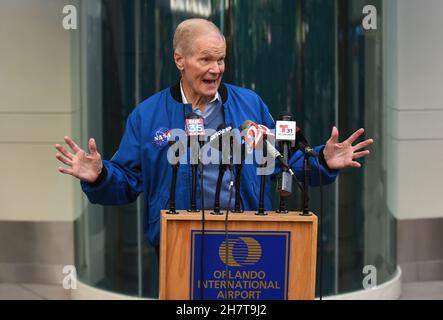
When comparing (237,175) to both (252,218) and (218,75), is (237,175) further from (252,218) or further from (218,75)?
(218,75)

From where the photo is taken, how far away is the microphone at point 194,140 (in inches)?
146

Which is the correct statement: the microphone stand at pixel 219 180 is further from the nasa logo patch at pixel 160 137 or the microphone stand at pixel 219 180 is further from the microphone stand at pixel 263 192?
the nasa logo patch at pixel 160 137

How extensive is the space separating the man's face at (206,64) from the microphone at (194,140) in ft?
1.22

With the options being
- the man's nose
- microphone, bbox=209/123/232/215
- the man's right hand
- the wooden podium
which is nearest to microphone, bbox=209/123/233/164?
microphone, bbox=209/123/232/215

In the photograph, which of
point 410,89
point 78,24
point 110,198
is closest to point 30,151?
point 78,24

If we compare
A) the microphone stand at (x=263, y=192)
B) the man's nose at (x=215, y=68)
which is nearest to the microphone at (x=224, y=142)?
the microphone stand at (x=263, y=192)

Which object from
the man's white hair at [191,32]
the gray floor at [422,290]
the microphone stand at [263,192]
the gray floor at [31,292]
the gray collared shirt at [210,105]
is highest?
the man's white hair at [191,32]

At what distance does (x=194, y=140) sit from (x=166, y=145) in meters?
0.44

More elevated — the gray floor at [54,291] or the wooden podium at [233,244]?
the wooden podium at [233,244]

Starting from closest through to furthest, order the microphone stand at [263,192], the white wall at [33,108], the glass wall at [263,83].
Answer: the microphone stand at [263,192] < the glass wall at [263,83] < the white wall at [33,108]

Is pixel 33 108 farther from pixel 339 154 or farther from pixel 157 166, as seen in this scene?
Answer: pixel 339 154

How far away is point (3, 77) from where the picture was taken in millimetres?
8336

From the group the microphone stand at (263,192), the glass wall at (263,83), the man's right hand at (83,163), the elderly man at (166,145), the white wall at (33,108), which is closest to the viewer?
the microphone stand at (263,192)

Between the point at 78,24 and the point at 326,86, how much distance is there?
196 cm
